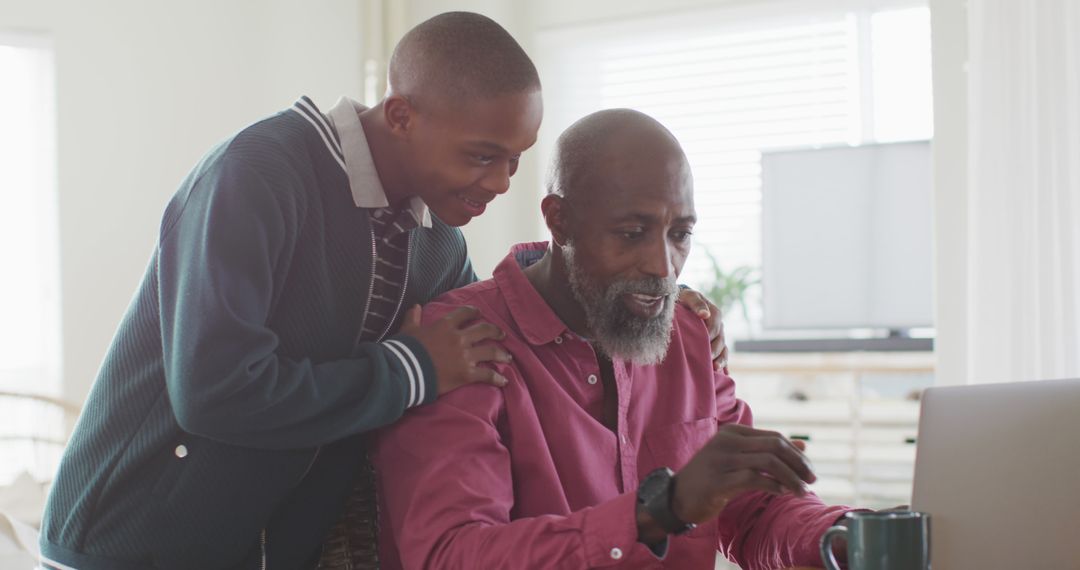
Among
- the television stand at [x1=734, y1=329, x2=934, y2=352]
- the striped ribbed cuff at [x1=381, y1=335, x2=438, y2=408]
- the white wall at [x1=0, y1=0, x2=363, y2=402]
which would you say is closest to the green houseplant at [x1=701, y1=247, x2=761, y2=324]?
the television stand at [x1=734, y1=329, x2=934, y2=352]

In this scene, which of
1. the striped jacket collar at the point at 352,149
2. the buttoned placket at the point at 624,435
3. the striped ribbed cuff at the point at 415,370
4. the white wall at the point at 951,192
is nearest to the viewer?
the striped ribbed cuff at the point at 415,370

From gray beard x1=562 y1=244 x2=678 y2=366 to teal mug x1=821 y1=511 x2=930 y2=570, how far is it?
0.58 m

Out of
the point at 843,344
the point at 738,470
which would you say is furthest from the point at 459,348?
the point at 843,344

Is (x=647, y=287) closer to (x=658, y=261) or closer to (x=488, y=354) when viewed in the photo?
(x=658, y=261)

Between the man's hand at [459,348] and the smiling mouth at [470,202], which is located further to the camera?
the smiling mouth at [470,202]

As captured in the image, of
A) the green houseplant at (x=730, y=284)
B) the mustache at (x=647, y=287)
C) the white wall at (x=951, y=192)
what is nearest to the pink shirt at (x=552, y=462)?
the mustache at (x=647, y=287)

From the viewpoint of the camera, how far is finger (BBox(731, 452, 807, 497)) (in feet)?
3.72

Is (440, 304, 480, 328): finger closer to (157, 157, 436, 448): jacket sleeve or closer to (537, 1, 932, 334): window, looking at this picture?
(157, 157, 436, 448): jacket sleeve

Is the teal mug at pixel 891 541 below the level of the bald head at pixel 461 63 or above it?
below

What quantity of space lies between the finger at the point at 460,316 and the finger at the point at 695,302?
45cm

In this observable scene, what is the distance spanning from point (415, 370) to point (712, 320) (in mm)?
632

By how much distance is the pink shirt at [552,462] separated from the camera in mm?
1278

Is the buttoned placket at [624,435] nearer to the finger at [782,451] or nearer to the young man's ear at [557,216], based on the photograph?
the young man's ear at [557,216]

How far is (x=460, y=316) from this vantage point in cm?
149
